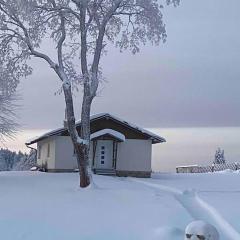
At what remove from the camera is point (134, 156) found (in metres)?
38.2

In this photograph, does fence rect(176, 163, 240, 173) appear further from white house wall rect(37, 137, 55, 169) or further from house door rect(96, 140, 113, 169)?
house door rect(96, 140, 113, 169)

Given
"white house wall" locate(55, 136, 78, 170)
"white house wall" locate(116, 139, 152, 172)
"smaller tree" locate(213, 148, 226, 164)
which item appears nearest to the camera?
"white house wall" locate(55, 136, 78, 170)

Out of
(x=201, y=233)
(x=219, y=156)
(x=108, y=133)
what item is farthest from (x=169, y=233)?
(x=219, y=156)

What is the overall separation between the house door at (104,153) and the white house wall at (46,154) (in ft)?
10.7

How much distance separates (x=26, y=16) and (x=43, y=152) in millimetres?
19402

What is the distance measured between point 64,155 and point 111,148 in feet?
11.4

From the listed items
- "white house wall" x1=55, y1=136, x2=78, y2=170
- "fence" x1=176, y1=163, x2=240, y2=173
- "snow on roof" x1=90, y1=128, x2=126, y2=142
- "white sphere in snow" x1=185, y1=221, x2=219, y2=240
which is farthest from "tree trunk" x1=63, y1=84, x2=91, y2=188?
"fence" x1=176, y1=163, x2=240, y2=173

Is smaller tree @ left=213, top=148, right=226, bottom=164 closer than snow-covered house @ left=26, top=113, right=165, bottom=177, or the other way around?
snow-covered house @ left=26, top=113, right=165, bottom=177

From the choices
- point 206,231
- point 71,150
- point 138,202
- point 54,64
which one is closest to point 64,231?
point 138,202

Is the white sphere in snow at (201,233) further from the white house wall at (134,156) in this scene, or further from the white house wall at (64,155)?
the white house wall at (134,156)

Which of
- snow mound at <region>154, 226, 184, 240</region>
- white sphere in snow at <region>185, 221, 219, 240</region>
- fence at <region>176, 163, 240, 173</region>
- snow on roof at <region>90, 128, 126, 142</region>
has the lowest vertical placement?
snow mound at <region>154, 226, 184, 240</region>

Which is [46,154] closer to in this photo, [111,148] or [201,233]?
[111,148]

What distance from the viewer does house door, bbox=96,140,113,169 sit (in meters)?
38.1

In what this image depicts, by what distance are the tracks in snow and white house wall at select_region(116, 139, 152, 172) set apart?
12.4 m
